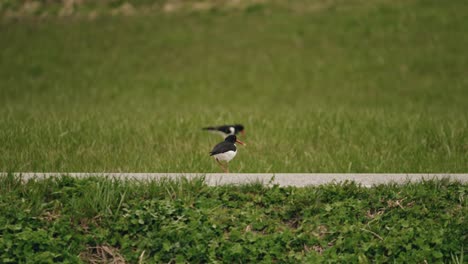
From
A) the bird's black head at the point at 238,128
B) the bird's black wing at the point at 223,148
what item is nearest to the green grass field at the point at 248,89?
the bird's black head at the point at 238,128

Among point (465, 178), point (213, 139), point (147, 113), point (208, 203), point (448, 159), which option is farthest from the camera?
point (147, 113)

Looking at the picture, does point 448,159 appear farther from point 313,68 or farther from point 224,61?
point 224,61

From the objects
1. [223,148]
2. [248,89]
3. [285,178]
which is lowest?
[248,89]

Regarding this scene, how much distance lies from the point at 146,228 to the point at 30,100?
11267 millimetres

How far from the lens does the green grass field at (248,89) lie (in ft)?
29.9

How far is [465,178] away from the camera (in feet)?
23.6

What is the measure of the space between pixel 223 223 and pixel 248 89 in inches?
436

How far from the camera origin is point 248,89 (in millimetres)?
17109

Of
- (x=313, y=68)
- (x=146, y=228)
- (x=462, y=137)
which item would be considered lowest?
(x=313, y=68)

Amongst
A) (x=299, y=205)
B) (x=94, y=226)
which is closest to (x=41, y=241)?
(x=94, y=226)

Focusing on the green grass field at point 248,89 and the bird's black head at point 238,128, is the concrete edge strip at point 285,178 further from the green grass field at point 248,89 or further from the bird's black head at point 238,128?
the bird's black head at point 238,128

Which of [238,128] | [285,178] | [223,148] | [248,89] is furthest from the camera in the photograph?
[248,89]

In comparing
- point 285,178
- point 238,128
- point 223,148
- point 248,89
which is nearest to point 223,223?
point 223,148

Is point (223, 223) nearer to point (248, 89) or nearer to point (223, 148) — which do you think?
point (223, 148)
